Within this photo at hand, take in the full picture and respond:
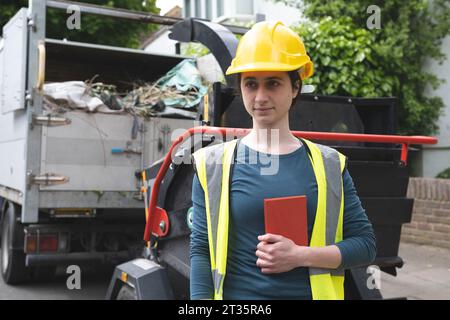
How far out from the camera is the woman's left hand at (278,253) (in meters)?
1.64

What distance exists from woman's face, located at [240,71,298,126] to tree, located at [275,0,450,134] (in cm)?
574

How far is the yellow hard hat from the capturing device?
1.76m

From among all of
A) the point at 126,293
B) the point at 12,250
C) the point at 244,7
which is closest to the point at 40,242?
the point at 12,250

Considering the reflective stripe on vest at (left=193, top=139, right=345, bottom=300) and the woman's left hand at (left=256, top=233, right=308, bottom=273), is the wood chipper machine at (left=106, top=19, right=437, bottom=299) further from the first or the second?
the woman's left hand at (left=256, top=233, right=308, bottom=273)

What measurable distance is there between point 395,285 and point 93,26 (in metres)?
8.64

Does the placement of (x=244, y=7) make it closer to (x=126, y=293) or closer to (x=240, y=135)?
(x=126, y=293)

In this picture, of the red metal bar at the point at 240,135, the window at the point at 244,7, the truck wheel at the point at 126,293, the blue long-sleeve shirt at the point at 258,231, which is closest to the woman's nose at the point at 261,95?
the blue long-sleeve shirt at the point at 258,231

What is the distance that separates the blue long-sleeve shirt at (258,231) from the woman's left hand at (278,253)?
0.21 ft

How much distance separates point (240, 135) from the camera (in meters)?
2.72

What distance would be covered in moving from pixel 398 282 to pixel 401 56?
3.53 metres

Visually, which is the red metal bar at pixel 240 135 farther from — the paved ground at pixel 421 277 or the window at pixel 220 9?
the window at pixel 220 9

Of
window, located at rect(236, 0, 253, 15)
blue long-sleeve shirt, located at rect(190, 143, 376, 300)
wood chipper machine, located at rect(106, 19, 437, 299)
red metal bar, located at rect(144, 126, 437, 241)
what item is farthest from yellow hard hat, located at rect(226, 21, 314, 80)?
window, located at rect(236, 0, 253, 15)

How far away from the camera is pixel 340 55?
7.55 meters
